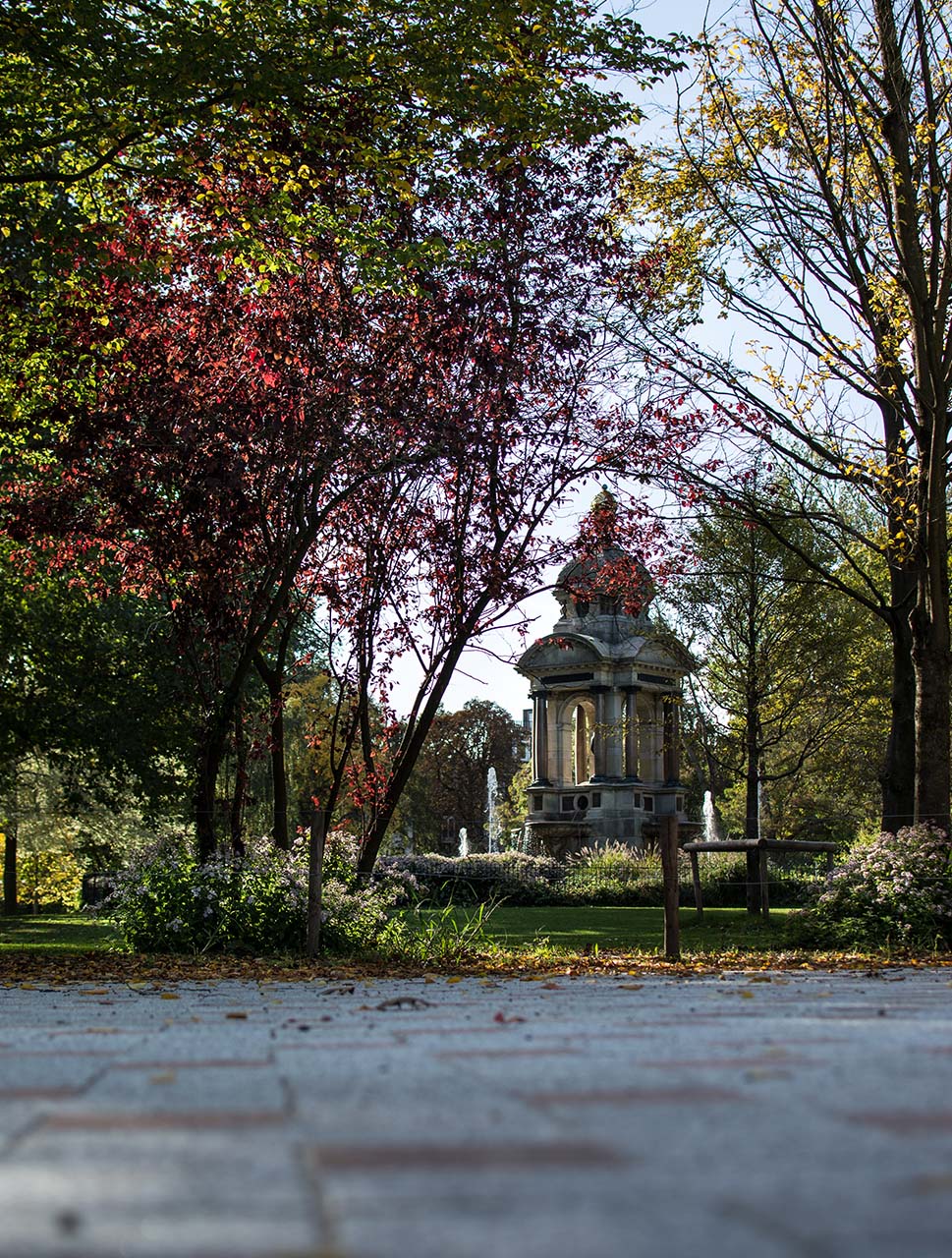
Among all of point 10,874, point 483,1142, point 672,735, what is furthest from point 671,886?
point 10,874

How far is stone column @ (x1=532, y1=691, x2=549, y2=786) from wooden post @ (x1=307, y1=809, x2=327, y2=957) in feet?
90.8

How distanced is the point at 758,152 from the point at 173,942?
A: 9467mm

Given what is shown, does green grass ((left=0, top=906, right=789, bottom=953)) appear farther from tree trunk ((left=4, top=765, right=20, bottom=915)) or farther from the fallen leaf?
tree trunk ((left=4, top=765, right=20, bottom=915))

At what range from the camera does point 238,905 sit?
1127 centimetres

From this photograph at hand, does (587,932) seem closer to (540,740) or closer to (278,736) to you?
(278,736)

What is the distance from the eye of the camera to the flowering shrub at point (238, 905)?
11.2 meters

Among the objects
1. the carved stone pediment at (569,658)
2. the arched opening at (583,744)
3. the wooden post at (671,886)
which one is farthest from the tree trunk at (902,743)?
the arched opening at (583,744)

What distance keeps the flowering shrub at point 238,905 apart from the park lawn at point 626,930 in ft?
6.29

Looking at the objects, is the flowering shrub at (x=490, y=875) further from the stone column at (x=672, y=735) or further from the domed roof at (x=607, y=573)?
the domed roof at (x=607, y=573)

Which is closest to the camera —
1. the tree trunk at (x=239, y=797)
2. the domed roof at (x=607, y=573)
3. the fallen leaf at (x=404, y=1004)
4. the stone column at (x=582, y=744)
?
the fallen leaf at (x=404, y=1004)

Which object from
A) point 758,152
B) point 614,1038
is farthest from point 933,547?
point 614,1038

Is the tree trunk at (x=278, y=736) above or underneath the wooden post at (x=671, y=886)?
above

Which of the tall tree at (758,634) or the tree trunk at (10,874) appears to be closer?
the tall tree at (758,634)

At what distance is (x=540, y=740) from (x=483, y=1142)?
36.3m
